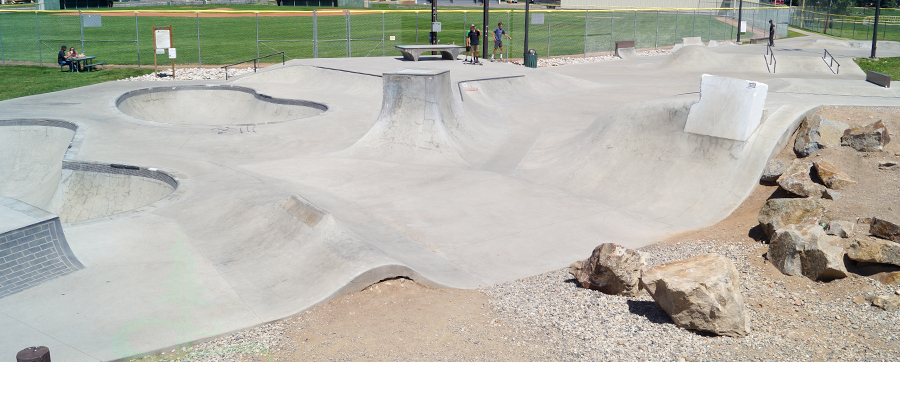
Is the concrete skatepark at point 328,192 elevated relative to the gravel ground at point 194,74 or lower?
lower

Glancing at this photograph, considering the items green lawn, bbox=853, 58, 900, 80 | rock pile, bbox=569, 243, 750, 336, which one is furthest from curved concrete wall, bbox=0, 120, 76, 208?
green lawn, bbox=853, 58, 900, 80

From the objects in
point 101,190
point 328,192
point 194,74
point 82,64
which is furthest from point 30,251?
point 82,64

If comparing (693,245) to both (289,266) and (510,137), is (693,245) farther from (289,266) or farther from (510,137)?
(510,137)

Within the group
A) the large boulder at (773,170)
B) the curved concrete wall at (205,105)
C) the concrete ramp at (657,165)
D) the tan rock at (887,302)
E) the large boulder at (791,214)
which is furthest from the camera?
the curved concrete wall at (205,105)

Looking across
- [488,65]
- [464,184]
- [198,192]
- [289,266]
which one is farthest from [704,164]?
[488,65]

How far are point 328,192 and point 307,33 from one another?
103 ft

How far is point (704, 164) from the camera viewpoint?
10.5 m

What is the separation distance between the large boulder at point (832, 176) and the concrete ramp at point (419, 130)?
5714 millimetres

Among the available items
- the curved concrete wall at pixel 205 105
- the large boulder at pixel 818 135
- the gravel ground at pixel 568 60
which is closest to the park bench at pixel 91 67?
Result: the curved concrete wall at pixel 205 105

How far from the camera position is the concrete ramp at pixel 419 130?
12555 mm

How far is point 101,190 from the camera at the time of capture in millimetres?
11172

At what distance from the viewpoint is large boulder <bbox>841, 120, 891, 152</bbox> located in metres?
9.62

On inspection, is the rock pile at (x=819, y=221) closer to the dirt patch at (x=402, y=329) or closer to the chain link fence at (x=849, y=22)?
the dirt patch at (x=402, y=329)

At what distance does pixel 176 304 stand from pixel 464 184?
17.7 feet
